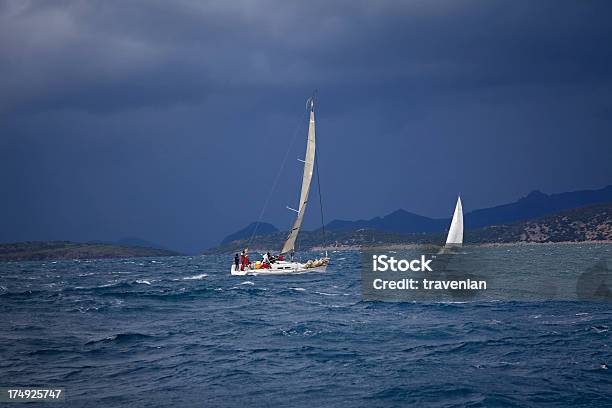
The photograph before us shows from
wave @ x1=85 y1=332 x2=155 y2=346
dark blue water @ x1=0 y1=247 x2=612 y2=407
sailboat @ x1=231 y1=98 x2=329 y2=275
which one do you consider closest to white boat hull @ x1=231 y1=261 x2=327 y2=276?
sailboat @ x1=231 y1=98 x2=329 y2=275

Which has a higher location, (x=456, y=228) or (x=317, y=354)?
(x=456, y=228)

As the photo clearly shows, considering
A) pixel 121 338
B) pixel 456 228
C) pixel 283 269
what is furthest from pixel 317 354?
pixel 456 228

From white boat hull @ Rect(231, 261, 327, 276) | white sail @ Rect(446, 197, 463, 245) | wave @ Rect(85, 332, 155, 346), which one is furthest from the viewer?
white sail @ Rect(446, 197, 463, 245)

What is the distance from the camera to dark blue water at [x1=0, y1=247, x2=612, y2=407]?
1730 cm

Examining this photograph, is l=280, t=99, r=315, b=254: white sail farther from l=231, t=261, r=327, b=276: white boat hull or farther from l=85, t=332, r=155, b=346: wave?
l=85, t=332, r=155, b=346: wave

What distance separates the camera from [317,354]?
75.6ft

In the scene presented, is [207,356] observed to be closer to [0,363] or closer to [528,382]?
[0,363]

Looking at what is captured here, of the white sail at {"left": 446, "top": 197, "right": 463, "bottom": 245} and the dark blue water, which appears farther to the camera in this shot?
the white sail at {"left": 446, "top": 197, "right": 463, "bottom": 245}

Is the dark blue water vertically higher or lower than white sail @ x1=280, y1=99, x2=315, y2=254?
lower

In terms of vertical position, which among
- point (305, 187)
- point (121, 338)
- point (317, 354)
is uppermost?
point (305, 187)

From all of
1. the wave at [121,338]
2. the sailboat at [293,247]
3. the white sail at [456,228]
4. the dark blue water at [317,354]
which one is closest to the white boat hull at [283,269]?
the sailboat at [293,247]

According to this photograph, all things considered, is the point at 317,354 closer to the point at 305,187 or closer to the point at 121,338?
the point at 121,338

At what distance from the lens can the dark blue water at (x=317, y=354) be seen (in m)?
17.3

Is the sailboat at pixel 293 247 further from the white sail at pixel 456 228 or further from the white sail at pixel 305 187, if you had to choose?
the white sail at pixel 456 228
